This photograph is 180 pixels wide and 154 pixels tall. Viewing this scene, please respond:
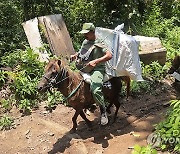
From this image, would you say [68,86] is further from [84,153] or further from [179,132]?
[179,132]

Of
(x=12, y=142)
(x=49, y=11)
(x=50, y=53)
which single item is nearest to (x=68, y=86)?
(x=12, y=142)

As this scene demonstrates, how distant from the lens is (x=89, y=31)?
622 cm

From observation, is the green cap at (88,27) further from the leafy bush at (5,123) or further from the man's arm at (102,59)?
the leafy bush at (5,123)

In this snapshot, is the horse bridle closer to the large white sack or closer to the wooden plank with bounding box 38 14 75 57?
the large white sack

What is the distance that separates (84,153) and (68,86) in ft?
4.34

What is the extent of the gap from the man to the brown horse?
303 mm

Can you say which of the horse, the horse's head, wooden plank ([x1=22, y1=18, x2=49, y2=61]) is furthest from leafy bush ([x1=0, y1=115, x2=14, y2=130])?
the horse

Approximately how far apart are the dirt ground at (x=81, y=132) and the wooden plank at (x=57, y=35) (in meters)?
2.00

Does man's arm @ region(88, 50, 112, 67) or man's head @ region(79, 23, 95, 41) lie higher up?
man's head @ region(79, 23, 95, 41)

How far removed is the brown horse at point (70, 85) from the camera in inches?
240

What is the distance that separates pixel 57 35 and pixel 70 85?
3.63 meters

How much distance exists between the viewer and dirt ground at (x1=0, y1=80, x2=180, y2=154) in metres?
6.51

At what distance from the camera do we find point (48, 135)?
697 cm

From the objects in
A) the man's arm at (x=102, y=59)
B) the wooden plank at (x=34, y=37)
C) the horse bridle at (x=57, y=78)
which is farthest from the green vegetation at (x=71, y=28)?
the horse bridle at (x=57, y=78)
